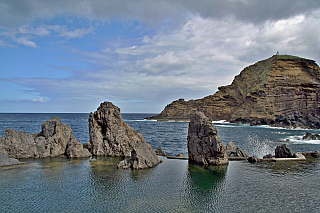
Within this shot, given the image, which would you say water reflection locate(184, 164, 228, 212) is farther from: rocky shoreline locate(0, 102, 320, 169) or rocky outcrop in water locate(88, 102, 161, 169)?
rocky outcrop in water locate(88, 102, 161, 169)

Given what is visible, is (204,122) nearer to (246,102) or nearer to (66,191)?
(66,191)

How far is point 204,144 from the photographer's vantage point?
2291 centimetres

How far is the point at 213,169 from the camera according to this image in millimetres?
20719

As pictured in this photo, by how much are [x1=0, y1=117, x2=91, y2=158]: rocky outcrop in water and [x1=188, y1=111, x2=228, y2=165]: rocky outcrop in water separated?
43.1 ft

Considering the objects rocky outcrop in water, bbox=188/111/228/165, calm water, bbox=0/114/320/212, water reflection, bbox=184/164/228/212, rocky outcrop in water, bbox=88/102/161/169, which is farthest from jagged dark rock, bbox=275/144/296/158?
rocky outcrop in water, bbox=88/102/161/169

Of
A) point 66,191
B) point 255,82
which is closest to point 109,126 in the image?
point 66,191

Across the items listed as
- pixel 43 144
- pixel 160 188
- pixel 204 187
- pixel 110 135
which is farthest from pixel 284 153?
pixel 43 144

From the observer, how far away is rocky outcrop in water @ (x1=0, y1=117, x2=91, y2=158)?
80.4 feet

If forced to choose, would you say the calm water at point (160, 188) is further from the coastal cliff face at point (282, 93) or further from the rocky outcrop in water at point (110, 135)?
the coastal cliff face at point (282, 93)

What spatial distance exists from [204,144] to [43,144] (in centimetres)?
1959

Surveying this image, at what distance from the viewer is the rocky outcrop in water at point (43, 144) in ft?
80.4

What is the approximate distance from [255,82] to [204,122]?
127531 mm

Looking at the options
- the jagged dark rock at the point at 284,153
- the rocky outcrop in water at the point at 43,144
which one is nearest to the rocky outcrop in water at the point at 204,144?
the jagged dark rock at the point at 284,153

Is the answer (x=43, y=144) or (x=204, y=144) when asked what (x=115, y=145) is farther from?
(x=204, y=144)
